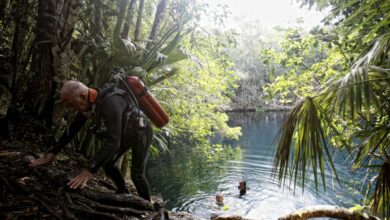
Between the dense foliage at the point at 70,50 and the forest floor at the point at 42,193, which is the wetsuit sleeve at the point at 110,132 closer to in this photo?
the forest floor at the point at 42,193

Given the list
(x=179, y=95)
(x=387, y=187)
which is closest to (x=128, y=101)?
(x=387, y=187)

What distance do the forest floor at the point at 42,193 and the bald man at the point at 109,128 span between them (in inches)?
6.7

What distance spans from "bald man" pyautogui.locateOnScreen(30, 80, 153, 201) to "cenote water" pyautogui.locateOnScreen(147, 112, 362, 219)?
5.75 meters

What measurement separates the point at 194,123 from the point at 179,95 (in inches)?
48.2

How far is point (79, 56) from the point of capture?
4.44 metres

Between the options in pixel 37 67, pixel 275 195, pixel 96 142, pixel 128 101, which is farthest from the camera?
pixel 275 195

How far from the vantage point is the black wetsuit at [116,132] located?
105 inches

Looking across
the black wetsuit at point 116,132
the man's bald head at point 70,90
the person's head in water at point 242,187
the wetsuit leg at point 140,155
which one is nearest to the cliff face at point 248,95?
the person's head in water at point 242,187

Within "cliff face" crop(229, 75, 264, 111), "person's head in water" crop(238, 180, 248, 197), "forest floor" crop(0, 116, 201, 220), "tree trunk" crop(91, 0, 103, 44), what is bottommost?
"person's head in water" crop(238, 180, 248, 197)

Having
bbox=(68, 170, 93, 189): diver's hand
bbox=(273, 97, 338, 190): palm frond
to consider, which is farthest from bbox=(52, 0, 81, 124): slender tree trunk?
bbox=(273, 97, 338, 190): palm frond

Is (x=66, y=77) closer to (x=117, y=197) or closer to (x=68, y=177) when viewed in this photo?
(x=68, y=177)

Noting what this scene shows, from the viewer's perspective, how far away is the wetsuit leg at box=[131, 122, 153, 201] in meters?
3.26

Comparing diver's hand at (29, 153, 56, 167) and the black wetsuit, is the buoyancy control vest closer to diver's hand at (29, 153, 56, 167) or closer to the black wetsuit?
the black wetsuit

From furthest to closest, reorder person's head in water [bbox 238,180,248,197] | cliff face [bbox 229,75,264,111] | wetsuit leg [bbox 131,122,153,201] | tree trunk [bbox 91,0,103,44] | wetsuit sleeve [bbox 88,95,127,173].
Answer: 1. cliff face [bbox 229,75,264,111]
2. person's head in water [bbox 238,180,248,197]
3. tree trunk [bbox 91,0,103,44]
4. wetsuit leg [bbox 131,122,153,201]
5. wetsuit sleeve [bbox 88,95,127,173]
